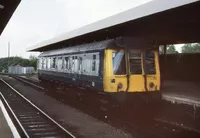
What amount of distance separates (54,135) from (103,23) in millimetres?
6309

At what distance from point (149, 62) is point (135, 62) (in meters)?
0.59

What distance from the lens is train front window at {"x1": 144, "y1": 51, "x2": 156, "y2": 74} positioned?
1257cm

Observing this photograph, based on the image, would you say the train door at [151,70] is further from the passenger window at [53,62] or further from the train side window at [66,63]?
the passenger window at [53,62]

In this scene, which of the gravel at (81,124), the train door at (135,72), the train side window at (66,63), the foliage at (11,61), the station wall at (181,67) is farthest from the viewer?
the foliage at (11,61)

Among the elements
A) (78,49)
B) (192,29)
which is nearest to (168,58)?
(192,29)

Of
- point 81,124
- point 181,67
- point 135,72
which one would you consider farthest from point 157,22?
point 181,67

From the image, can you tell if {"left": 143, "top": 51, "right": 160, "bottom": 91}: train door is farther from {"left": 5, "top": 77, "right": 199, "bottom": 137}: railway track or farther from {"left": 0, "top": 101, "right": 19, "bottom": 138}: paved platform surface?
{"left": 0, "top": 101, "right": 19, "bottom": 138}: paved platform surface

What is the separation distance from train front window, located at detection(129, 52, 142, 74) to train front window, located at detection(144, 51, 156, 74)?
24 cm

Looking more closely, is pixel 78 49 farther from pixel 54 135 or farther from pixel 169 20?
pixel 54 135

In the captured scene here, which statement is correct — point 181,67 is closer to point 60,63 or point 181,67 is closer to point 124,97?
point 60,63

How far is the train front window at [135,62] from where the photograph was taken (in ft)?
40.4

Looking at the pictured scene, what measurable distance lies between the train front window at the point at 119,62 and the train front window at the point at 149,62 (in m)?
0.92

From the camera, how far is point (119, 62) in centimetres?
1212

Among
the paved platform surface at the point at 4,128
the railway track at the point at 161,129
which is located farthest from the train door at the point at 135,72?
the paved platform surface at the point at 4,128
